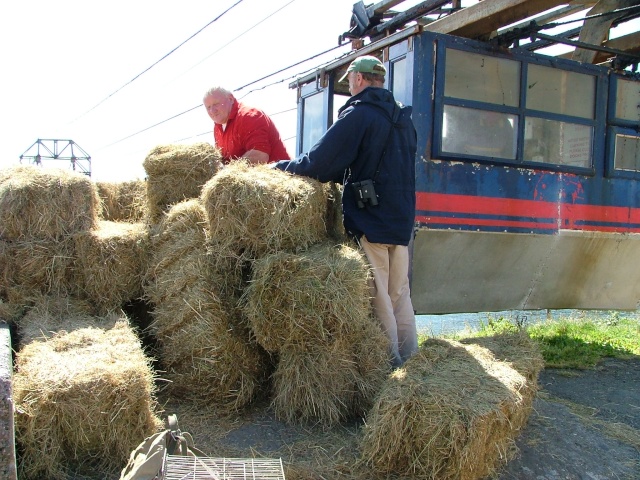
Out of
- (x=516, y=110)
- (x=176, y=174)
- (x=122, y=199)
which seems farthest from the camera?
(x=516, y=110)

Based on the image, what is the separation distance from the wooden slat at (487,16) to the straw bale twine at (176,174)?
2.82 meters

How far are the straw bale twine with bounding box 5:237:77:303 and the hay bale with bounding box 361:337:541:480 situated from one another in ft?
8.10

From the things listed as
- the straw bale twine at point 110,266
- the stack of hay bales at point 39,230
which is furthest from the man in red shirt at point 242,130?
the stack of hay bales at point 39,230

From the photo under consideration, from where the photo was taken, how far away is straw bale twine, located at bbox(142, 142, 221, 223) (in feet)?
15.8

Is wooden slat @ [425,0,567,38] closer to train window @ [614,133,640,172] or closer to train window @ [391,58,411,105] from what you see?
train window @ [391,58,411,105]

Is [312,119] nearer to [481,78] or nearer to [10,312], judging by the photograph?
[481,78]

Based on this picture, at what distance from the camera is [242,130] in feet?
17.0

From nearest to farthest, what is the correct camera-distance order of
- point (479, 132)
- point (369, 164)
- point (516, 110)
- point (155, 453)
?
1. point (155, 453)
2. point (369, 164)
3. point (479, 132)
4. point (516, 110)

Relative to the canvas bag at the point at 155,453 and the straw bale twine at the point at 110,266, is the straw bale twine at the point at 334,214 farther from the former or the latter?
the canvas bag at the point at 155,453

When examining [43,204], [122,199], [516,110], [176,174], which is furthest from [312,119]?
[43,204]

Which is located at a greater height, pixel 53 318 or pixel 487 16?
pixel 487 16

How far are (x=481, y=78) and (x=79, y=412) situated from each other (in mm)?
4866

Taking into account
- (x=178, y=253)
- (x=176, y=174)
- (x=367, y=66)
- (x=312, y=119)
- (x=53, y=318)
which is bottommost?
(x=53, y=318)

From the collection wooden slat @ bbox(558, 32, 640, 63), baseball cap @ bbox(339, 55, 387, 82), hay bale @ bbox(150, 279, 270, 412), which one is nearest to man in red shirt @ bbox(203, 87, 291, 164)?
baseball cap @ bbox(339, 55, 387, 82)
